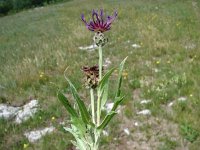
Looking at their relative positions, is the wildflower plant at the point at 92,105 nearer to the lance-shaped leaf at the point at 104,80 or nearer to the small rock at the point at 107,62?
the lance-shaped leaf at the point at 104,80

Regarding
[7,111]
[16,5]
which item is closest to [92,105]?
[7,111]

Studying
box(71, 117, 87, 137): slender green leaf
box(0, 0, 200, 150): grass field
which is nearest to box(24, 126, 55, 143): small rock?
box(0, 0, 200, 150): grass field

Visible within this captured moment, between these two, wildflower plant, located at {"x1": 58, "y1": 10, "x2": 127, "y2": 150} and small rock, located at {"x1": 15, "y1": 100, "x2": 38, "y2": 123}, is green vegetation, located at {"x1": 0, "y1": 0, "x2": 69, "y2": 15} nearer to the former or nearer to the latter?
small rock, located at {"x1": 15, "y1": 100, "x2": 38, "y2": 123}

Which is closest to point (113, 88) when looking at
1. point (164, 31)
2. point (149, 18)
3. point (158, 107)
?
point (158, 107)

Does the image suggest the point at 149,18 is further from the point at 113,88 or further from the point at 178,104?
the point at 178,104

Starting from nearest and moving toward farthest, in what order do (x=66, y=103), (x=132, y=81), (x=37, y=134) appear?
(x=66, y=103) → (x=37, y=134) → (x=132, y=81)

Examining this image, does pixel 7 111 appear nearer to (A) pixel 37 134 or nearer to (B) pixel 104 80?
(A) pixel 37 134
